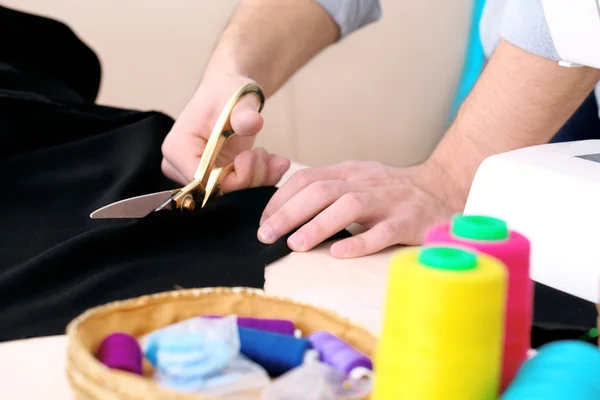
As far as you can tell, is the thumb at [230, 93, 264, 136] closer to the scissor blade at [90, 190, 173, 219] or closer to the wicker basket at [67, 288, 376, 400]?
the scissor blade at [90, 190, 173, 219]

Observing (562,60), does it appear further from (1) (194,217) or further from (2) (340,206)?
(1) (194,217)

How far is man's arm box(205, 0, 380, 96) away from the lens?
1.05 metres

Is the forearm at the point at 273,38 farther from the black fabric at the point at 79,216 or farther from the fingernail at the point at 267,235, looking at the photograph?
the fingernail at the point at 267,235

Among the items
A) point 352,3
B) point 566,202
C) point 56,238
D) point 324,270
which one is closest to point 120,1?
point 352,3

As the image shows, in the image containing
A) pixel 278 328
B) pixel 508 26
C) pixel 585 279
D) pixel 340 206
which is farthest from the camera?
pixel 508 26

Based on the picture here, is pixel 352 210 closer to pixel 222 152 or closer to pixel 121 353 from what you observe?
pixel 222 152

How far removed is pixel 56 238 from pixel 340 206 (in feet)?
0.93

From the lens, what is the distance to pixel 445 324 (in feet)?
0.98

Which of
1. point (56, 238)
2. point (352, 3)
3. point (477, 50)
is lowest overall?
point (56, 238)

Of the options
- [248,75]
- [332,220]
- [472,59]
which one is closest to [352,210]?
[332,220]

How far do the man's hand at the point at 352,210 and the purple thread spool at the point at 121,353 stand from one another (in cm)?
32

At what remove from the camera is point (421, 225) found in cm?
74

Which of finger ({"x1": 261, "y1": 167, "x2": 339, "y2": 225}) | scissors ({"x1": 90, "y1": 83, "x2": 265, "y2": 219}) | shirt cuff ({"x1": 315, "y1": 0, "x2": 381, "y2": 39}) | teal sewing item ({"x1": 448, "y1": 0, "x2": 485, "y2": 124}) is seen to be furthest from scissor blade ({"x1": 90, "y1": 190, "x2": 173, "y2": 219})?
teal sewing item ({"x1": 448, "y1": 0, "x2": 485, "y2": 124})

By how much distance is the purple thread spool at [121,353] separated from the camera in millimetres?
375
